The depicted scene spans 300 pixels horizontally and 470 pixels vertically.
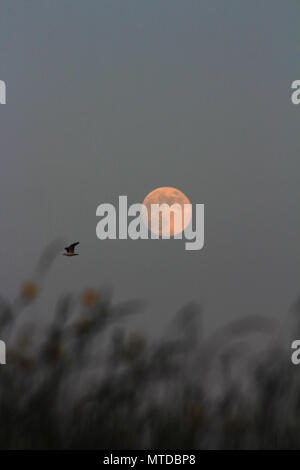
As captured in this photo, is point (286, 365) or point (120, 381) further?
point (286, 365)

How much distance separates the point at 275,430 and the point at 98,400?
2.76 ft

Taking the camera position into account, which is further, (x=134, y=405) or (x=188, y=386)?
(x=188, y=386)

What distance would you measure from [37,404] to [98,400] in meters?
0.27

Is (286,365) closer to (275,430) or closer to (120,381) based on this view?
(275,430)

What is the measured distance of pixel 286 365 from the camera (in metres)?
3.13

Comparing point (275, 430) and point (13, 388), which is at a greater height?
point (13, 388)

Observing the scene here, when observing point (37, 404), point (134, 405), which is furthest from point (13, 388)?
point (134, 405)

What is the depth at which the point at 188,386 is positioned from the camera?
314cm
